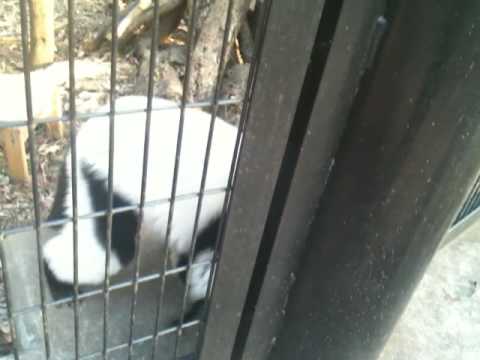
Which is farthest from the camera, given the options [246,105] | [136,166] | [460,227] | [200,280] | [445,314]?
[460,227]

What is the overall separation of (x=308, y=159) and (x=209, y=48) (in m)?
1.17

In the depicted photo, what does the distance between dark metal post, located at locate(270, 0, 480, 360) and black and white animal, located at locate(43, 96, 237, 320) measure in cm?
34

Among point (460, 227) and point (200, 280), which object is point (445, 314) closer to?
point (460, 227)

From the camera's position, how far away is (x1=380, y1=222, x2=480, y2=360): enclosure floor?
1.55 m

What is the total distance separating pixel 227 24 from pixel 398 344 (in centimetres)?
113

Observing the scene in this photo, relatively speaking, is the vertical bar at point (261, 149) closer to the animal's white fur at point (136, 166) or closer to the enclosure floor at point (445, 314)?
the animal's white fur at point (136, 166)

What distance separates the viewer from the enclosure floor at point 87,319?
1226mm

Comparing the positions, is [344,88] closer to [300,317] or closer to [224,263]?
[224,263]

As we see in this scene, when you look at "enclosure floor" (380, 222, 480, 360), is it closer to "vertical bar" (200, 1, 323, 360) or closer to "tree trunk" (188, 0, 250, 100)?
"vertical bar" (200, 1, 323, 360)

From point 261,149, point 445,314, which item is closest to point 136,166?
point 261,149

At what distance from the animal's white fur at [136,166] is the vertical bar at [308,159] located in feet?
0.75

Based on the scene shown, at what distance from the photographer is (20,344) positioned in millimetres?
1217

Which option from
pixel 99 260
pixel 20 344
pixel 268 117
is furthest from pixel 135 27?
pixel 268 117

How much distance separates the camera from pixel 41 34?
1.71 metres
